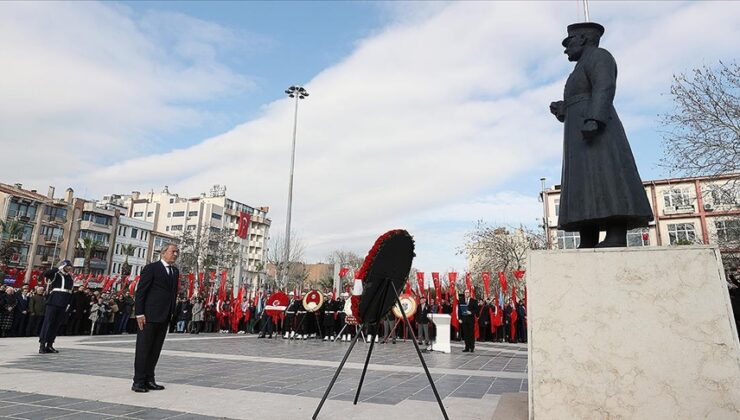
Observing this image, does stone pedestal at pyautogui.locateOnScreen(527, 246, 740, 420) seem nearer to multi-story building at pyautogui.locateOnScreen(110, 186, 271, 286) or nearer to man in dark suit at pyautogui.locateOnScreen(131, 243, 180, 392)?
man in dark suit at pyautogui.locateOnScreen(131, 243, 180, 392)

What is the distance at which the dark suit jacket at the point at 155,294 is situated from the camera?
5699 millimetres

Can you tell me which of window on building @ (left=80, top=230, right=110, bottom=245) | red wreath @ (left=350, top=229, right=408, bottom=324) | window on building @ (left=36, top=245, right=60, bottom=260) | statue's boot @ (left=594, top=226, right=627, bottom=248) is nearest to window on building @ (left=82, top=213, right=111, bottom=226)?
window on building @ (left=80, top=230, right=110, bottom=245)

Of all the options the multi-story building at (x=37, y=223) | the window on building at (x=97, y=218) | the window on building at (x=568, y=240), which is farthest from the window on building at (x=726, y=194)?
the window on building at (x=97, y=218)

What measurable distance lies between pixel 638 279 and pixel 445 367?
648 centimetres

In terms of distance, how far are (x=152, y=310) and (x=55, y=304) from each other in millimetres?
5376

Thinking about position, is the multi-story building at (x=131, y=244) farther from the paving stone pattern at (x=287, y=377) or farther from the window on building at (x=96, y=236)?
the paving stone pattern at (x=287, y=377)

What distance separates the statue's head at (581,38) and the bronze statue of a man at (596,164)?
0.01 m

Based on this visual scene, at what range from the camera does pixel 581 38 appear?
4.12 metres

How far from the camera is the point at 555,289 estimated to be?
3357 millimetres

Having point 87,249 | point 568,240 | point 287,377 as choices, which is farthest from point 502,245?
point 87,249

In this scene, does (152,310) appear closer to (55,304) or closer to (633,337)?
(55,304)

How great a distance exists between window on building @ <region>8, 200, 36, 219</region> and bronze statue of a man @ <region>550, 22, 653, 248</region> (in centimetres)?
6731

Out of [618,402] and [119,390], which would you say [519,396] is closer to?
[618,402]

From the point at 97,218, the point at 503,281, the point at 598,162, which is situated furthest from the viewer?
the point at 97,218
